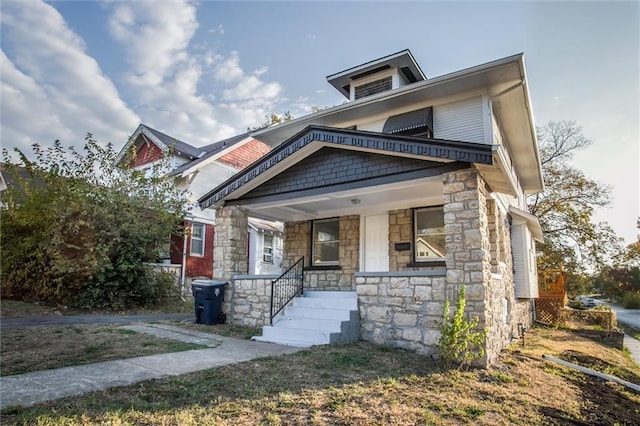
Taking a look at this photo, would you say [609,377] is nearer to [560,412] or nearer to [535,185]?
[560,412]

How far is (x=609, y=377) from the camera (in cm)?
603

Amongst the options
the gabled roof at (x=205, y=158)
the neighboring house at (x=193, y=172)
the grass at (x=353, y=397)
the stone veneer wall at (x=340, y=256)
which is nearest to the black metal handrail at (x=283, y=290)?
the stone veneer wall at (x=340, y=256)

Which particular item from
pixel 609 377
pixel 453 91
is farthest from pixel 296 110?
pixel 609 377

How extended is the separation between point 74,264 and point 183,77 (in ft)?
20.7

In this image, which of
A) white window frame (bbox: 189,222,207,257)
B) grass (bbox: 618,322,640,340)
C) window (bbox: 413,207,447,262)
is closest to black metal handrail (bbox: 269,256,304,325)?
window (bbox: 413,207,447,262)

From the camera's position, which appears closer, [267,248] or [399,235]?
[399,235]

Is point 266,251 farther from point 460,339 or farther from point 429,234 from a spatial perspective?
point 460,339

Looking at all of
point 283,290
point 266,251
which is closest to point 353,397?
point 283,290

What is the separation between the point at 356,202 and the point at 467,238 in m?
3.38

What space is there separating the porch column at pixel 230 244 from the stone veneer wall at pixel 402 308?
3239 millimetres

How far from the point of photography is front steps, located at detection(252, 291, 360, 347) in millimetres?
6488

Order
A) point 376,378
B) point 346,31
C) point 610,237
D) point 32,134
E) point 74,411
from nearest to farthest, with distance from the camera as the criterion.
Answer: point 74,411
point 376,378
point 346,31
point 32,134
point 610,237

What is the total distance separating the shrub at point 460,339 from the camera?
17.1ft

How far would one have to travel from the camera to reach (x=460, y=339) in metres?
5.25
